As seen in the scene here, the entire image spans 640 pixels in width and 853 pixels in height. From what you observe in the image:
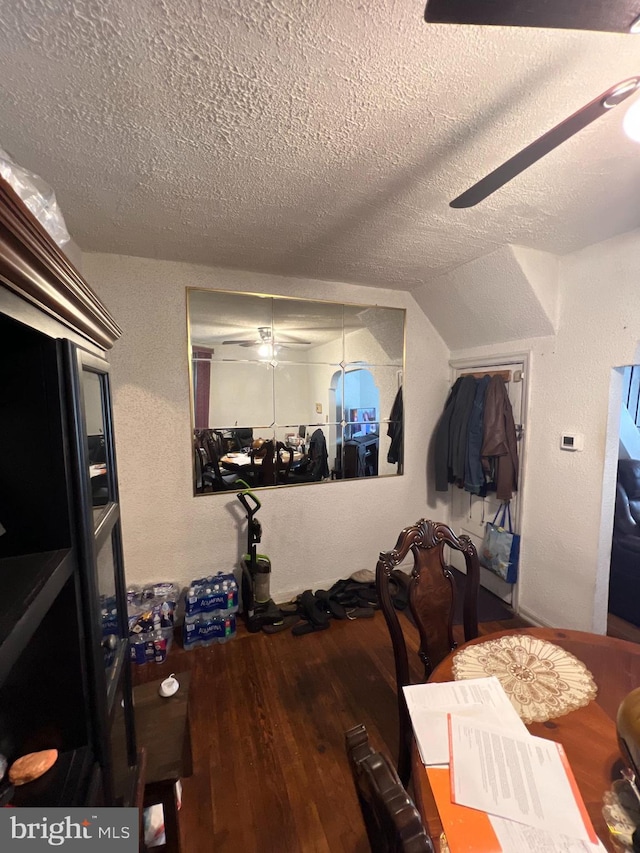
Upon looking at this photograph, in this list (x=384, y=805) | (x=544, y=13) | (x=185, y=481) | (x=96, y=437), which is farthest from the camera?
(x=185, y=481)

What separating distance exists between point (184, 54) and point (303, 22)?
1.04ft

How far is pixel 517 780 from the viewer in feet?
2.39

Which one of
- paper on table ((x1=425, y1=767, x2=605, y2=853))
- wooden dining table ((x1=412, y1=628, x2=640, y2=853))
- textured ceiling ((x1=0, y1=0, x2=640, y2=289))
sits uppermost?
textured ceiling ((x1=0, y1=0, x2=640, y2=289))

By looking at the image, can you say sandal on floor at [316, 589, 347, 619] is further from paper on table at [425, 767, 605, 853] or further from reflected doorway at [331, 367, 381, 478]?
paper on table at [425, 767, 605, 853]

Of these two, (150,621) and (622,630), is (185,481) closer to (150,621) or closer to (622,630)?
(150,621)

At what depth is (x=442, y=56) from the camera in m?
0.87

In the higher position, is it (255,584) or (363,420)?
(363,420)

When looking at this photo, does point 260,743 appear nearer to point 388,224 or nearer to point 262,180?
point 262,180

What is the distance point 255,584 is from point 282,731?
2.88ft

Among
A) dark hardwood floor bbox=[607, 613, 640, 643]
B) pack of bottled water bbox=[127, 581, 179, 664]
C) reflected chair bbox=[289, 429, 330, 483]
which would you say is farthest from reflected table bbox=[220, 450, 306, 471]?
dark hardwood floor bbox=[607, 613, 640, 643]

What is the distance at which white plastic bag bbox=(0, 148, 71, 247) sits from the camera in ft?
2.53

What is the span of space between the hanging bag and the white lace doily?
1.45 m

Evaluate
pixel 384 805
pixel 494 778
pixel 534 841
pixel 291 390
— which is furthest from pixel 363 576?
pixel 384 805

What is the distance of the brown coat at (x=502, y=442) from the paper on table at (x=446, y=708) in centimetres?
173
